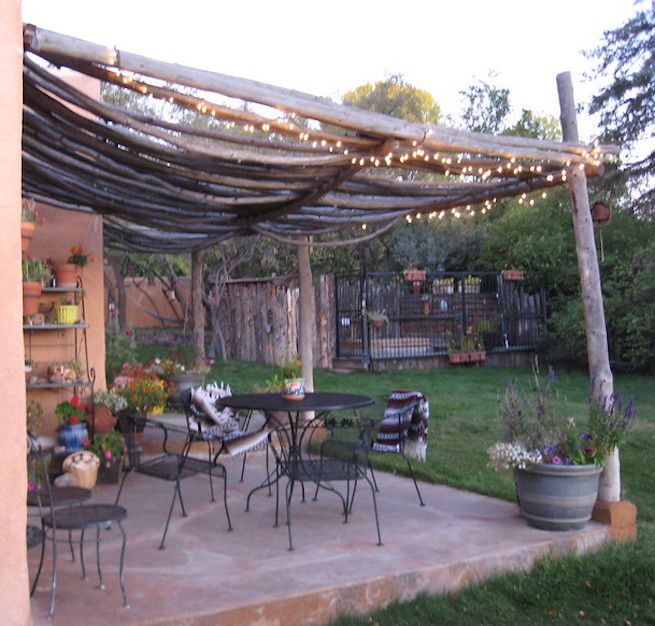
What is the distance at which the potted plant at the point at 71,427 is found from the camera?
20.3 feet

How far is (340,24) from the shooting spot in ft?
45.4

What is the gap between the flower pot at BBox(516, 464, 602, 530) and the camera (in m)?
4.41

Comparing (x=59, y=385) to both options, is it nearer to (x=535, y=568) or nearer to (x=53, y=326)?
Result: (x=53, y=326)

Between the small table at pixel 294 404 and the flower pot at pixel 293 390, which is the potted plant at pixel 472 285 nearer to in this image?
the small table at pixel 294 404

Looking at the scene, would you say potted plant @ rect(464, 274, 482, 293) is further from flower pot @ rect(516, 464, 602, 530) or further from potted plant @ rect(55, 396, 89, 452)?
flower pot @ rect(516, 464, 602, 530)

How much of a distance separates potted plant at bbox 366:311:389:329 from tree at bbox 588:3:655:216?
4853mm

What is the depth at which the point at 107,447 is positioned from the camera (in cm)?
604

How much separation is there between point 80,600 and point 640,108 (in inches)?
552

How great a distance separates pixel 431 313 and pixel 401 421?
9496 mm

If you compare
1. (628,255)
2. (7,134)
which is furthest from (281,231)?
(628,255)

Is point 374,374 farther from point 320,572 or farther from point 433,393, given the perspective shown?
point 320,572

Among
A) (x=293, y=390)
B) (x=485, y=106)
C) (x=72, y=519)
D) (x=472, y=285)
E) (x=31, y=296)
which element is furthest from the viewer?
(x=485, y=106)

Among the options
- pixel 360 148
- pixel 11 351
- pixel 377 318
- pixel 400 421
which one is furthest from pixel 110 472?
pixel 377 318

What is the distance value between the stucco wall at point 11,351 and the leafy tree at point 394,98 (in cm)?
1647
